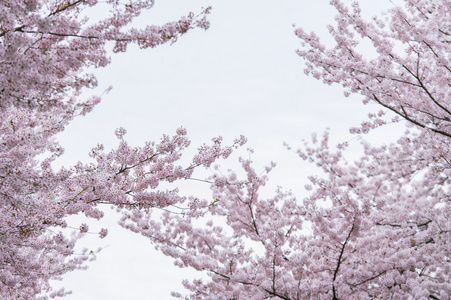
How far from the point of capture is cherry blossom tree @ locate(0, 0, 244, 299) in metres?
3.12

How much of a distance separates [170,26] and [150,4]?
358mm

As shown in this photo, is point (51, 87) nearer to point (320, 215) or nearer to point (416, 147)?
point (320, 215)

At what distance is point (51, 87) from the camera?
133 inches

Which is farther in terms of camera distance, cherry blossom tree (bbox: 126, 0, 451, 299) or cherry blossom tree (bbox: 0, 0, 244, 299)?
cherry blossom tree (bbox: 126, 0, 451, 299)

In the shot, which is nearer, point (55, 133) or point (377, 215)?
point (55, 133)

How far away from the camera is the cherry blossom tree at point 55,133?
312 cm

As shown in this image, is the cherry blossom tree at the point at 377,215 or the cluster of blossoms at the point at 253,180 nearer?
the cluster of blossoms at the point at 253,180

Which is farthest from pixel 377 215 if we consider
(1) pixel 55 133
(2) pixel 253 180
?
(1) pixel 55 133

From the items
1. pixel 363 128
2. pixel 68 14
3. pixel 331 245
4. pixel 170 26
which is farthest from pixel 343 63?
pixel 68 14

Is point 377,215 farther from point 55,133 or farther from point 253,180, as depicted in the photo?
point 55,133

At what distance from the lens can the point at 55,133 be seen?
184 inches

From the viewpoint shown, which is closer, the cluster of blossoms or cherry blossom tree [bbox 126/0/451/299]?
the cluster of blossoms

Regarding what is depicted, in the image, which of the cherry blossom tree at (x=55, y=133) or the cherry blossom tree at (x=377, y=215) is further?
the cherry blossom tree at (x=377, y=215)

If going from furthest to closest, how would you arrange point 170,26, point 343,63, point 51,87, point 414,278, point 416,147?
point 416,147 → point 343,63 → point 414,278 → point 170,26 → point 51,87
